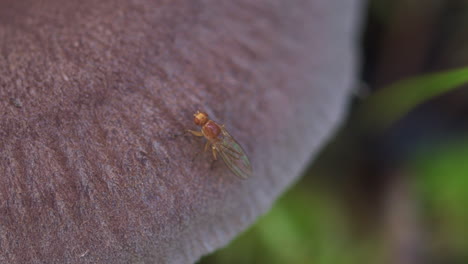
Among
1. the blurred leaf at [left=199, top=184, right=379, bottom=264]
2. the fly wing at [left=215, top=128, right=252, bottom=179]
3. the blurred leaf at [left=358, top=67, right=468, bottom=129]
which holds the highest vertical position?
the fly wing at [left=215, top=128, right=252, bottom=179]

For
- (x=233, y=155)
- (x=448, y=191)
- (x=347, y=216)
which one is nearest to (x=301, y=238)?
(x=347, y=216)

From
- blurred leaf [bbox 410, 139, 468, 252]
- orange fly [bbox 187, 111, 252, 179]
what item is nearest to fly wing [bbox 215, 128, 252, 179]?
orange fly [bbox 187, 111, 252, 179]

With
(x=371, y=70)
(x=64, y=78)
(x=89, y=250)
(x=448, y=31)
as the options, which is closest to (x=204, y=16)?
(x=64, y=78)

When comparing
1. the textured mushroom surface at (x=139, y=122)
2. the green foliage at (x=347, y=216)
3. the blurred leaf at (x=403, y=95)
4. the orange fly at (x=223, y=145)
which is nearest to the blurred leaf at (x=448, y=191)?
the green foliage at (x=347, y=216)

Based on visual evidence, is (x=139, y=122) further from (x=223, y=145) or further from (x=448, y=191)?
(x=448, y=191)

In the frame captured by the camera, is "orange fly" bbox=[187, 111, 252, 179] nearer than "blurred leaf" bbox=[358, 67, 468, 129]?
Yes

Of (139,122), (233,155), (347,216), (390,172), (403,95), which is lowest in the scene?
(347,216)

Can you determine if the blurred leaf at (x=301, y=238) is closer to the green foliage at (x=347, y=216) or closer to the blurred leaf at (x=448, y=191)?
the green foliage at (x=347, y=216)

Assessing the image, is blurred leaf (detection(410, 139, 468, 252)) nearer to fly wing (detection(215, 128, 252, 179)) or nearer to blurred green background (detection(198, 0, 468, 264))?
Result: blurred green background (detection(198, 0, 468, 264))
